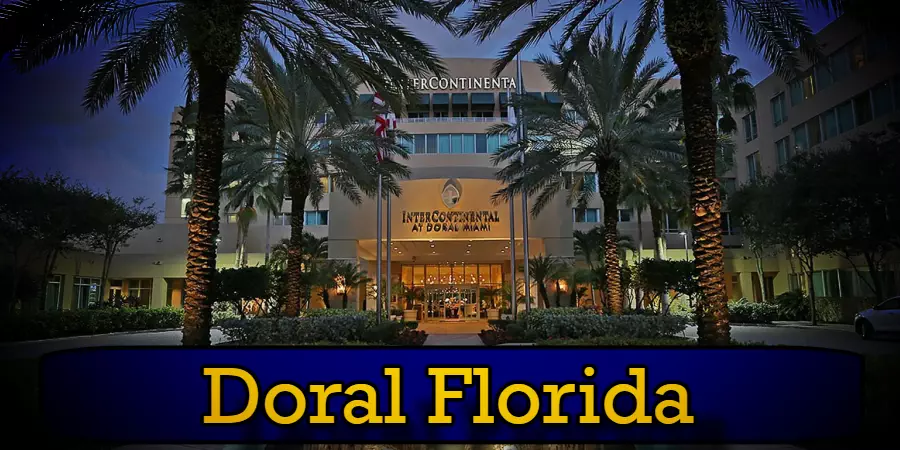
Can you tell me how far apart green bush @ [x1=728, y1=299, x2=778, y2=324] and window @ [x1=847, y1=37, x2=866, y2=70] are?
491 centimetres

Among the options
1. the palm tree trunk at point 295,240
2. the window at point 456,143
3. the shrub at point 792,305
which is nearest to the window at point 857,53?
the shrub at point 792,305

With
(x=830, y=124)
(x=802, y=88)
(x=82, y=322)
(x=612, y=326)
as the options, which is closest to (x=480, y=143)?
(x=612, y=326)

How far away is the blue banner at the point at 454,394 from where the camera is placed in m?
5.68

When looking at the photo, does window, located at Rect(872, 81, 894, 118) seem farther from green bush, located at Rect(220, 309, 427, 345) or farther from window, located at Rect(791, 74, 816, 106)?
green bush, located at Rect(220, 309, 427, 345)

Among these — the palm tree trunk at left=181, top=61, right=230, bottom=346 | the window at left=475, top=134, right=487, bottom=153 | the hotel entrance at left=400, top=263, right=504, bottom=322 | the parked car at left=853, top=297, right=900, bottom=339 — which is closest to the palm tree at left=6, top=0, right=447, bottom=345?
the palm tree trunk at left=181, top=61, right=230, bottom=346

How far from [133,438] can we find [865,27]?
11.7 meters

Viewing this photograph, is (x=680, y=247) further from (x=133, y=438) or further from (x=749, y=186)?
(x=133, y=438)

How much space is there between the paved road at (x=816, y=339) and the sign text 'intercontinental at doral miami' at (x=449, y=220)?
1392 centimetres

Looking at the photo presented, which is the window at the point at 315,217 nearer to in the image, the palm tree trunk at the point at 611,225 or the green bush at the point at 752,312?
the palm tree trunk at the point at 611,225

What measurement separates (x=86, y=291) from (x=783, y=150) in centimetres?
1884

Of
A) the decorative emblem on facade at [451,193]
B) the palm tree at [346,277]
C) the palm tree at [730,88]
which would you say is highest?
the palm tree at [730,88]

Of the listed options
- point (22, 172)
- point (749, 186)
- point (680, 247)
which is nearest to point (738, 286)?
point (749, 186)

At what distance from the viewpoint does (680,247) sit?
33312 millimetres

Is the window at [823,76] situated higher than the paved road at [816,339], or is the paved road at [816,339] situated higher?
the window at [823,76]
